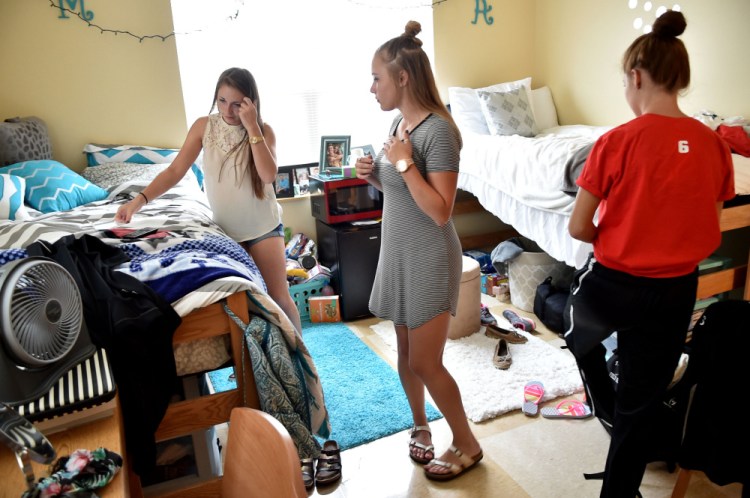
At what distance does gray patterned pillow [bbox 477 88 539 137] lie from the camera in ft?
12.3

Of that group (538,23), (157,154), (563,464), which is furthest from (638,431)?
(538,23)

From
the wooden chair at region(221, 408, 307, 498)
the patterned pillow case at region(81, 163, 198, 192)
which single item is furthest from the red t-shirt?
the patterned pillow case at region(81, 163, 198, 192)

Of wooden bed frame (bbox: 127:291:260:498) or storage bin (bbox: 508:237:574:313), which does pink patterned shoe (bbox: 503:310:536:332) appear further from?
wooden bed frame (bbox: 127:291:260:498)

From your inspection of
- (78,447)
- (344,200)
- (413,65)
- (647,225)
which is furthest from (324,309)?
(78,447)

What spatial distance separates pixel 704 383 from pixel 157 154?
Answer: 2848mm

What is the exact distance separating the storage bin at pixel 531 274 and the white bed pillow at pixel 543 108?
1381 millimetres

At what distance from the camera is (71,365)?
106 centimetres

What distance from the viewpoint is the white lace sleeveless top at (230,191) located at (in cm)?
205

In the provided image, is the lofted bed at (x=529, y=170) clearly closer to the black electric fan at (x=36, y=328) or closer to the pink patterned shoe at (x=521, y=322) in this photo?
the pink patterned shoe at (x=521, y=322)

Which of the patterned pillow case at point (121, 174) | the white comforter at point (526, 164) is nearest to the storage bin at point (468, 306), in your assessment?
the white comforter at point (526, 164)

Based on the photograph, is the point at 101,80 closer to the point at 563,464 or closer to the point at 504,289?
the point at 504,289

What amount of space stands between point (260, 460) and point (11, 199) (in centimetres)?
191

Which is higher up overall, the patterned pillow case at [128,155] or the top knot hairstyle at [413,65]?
the top knot hairstyle at [413,65]

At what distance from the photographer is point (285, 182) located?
369 cm
